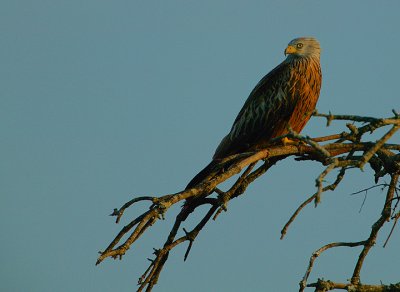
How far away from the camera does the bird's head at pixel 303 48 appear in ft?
29.1

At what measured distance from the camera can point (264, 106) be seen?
27.2ft

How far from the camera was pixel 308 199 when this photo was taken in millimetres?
4145

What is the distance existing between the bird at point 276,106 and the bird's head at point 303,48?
0.18m

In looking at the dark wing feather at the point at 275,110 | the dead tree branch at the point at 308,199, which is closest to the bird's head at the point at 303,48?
the dark wing feather at the point at 275,110

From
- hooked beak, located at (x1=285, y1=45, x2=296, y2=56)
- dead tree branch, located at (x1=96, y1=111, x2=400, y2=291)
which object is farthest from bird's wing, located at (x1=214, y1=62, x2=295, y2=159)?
dead tree branch, located at (x1=96, y1=111, x2=400, y2=291)

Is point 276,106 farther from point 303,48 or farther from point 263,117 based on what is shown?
point 303,48

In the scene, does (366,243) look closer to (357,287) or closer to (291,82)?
(357,287)

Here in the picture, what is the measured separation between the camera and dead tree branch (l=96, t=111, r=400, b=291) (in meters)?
4.09

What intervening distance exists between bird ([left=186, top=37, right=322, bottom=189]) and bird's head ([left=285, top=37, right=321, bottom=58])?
0.18 m

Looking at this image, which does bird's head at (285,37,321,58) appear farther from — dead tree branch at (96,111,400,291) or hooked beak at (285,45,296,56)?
dead tree branch at (96,111,400,291)

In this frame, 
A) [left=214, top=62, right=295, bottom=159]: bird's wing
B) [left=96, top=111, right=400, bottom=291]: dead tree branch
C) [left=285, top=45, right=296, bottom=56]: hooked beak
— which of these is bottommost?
[left=96, top=111, right=400, bottom=291]: dead tree branch

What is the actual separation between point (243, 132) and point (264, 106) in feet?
1.38

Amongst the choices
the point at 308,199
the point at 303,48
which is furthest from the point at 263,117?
the point at 308,199

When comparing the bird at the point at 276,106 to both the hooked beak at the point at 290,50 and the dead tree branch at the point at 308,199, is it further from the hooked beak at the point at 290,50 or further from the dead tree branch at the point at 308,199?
the dead tree branch at the point at 308,199
